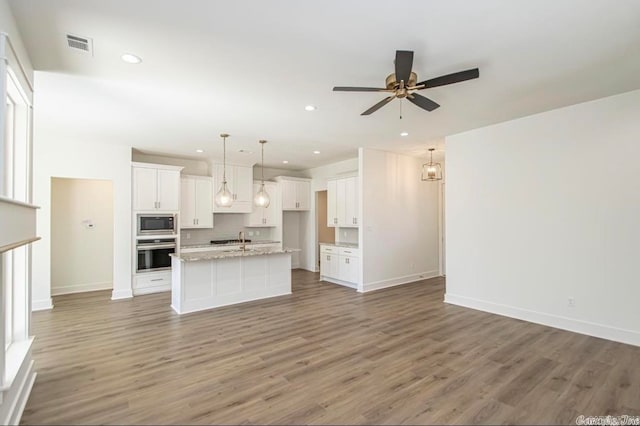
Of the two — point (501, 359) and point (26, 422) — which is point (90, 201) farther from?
point (501, 359)

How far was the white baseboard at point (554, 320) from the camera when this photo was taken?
3.59 meters

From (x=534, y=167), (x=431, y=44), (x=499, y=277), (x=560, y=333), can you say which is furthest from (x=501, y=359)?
(x=431, y=44)

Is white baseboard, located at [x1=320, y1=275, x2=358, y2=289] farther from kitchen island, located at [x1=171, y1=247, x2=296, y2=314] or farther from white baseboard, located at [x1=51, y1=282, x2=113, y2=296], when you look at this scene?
white baseboard, located at [x1=51, y1=282, x2=113, y2=296]

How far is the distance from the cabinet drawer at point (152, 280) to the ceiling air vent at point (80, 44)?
453 cm

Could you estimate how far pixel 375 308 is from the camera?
5023 millimetres

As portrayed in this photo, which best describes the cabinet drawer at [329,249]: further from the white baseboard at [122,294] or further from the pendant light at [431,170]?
the white baseboard at [122,294]

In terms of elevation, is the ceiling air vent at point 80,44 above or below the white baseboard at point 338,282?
above

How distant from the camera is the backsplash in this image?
7336 mm

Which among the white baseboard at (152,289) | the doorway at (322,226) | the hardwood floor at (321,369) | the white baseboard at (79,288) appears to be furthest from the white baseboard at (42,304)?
the doorway at (322,226)

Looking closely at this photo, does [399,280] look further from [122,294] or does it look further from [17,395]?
[17,395]

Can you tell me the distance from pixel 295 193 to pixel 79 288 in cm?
509

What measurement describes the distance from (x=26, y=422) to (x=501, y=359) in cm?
408

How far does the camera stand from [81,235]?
6285 mm

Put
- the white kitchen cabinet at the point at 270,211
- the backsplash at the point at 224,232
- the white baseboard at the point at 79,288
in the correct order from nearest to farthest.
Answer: the white baseboard at the point at 79,288, the backsplash at the point at 224,232, the white kitchen cabinet at the point at 270,211
